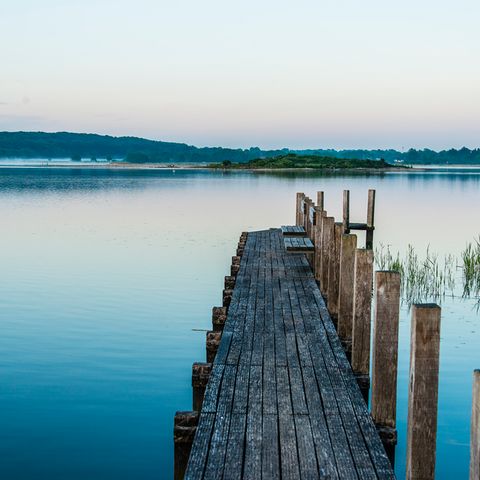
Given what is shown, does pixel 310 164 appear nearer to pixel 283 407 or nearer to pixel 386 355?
pixel 386 355

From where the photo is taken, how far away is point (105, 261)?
25.1m

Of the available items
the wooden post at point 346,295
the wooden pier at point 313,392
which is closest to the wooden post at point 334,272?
the wooden pier at point 313,392

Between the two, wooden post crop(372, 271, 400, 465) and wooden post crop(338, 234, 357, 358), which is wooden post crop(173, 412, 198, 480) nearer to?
wooden post crop(372, 271, 400, 465)

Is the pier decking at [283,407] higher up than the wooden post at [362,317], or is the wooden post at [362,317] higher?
the wooden post at [362,317]

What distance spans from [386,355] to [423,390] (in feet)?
4.72

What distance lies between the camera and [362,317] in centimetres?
756

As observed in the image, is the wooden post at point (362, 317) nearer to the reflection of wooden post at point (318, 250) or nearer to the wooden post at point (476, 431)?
the wooden post at point (476, 431)

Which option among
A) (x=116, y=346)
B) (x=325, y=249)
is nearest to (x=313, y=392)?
(x=325, y=249)

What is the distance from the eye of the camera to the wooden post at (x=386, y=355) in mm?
6000

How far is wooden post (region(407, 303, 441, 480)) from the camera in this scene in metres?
4.72

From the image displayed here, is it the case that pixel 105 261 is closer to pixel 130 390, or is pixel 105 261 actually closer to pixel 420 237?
pixel 130 390

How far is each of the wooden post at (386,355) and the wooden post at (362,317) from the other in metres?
0.80

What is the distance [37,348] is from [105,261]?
11568 mm

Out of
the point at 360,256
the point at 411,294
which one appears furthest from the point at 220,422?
the point at 411,294
